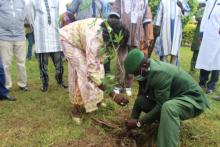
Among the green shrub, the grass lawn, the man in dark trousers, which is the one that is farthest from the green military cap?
the green shrub

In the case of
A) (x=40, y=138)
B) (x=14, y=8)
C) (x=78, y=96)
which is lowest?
(x=40, y=138)

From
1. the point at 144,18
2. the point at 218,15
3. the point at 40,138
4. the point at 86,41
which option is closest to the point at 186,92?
the point at 86,41

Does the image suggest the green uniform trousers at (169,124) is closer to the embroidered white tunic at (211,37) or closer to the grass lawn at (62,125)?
the grass lawn at (62,125)

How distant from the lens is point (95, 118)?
486cm

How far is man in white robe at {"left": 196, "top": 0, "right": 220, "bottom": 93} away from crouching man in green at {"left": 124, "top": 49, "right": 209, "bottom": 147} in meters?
2.82

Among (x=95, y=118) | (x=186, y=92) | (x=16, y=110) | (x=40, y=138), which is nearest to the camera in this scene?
(x=186, y=92)

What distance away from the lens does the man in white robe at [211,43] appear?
654 cm

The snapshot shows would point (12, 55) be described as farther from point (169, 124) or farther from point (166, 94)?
point (169, 124)

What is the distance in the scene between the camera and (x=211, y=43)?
21.8 ft

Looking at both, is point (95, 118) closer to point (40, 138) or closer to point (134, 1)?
point (40, 138)

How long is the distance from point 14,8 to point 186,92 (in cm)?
342

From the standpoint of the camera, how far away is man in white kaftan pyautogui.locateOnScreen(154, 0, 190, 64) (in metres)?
6.98

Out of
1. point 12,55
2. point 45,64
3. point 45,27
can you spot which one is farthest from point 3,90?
point 45,27

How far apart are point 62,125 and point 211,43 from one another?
11.3ft
